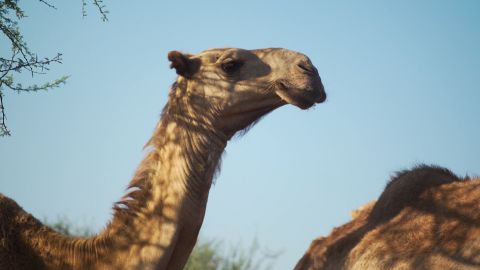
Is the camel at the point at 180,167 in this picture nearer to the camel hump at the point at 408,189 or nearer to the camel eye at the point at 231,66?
the camel eye at the point at 231,66

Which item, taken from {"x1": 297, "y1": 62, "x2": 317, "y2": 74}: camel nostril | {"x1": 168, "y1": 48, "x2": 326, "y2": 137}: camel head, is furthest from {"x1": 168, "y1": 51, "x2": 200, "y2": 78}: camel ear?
{"x1": 297, "y1": 62, "x2": 317, "y2": 74}: camel nostril

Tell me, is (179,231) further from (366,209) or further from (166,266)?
(366,209)

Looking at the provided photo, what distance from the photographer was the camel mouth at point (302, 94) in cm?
592

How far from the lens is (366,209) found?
7.70 meters

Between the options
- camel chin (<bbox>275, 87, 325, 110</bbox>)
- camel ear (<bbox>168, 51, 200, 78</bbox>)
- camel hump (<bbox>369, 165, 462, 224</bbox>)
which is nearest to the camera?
camel chin (<bbox>275, 87, 325, 110</bbox>)

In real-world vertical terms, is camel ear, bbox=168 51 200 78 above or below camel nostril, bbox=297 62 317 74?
above

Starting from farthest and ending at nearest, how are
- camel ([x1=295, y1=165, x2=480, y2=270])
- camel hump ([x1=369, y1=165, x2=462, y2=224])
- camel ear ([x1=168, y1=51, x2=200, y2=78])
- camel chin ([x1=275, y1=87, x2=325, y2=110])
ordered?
camel hump ([x1=369, y1=165, x2=462, y2=224]), camel ear ([x1=168, y1=51, x2=200, y2=78]), camel chin ([x1=275, y1=87, x2=325, y2=110]), camel ([x1=295, y1=165, x2=480, y2=270])

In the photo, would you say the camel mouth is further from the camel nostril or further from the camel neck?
the camel neck

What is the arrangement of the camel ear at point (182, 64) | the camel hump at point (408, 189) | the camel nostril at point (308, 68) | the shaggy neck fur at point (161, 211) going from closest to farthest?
1. the shaggy neck fur at point (161, 211)
2. the camel nostril at point (308, 68)
3. the camel ear at point (182, 64)
4. the camel hump at point (408, 189)

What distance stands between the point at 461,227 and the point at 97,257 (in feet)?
10.2

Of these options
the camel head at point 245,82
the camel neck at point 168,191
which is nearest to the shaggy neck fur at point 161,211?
the camel neck at point 168,191

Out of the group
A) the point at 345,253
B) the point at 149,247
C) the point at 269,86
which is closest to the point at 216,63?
the point at 269,86

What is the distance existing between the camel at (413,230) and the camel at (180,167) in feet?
5.03

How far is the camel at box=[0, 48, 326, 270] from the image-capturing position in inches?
212
